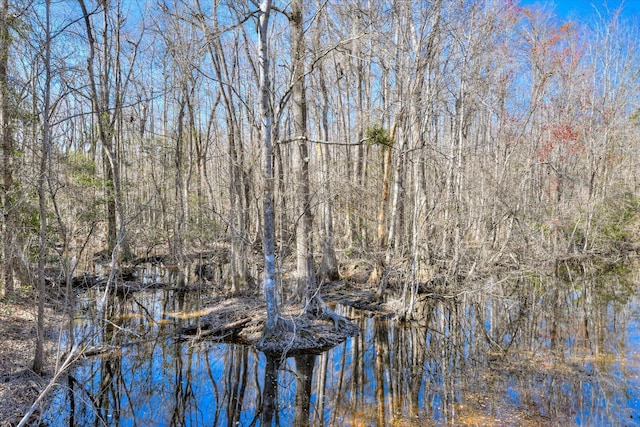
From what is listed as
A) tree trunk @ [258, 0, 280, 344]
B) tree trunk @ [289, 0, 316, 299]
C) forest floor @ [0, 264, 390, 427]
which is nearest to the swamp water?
forest floor @ [0, 264, 390, 427]

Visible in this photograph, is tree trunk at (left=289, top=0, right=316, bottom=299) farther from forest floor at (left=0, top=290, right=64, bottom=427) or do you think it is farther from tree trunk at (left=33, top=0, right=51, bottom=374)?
forest floor at (left=0, top=290, right=64, bottom=427)

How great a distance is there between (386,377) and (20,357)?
6.44 m

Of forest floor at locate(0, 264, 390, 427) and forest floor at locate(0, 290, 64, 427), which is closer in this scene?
forest floor at locate(0, 290, 64, 427)

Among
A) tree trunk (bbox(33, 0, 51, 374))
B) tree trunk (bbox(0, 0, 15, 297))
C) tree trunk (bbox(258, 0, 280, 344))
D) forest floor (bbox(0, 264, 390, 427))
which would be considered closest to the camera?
tree trunk (bbox(33, 0, 51, 374))

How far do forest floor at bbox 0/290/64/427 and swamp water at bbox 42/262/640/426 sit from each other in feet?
1.28

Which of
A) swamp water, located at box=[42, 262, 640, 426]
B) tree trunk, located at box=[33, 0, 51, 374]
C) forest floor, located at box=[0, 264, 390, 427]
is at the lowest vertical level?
swamp water, located at box=[42, 262, 640, 426]

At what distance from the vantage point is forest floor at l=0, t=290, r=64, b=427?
5996 millimetres

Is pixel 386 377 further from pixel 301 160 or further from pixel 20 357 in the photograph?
pixel 20 357

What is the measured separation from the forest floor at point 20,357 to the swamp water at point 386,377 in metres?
0.39

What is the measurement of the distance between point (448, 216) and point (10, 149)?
1137 centimetres

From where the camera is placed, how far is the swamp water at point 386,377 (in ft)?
19.9

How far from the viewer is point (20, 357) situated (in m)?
7.48

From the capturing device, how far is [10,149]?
9266 mm

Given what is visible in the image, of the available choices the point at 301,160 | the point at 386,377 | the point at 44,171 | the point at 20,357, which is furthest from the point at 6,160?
the point at 386,377
